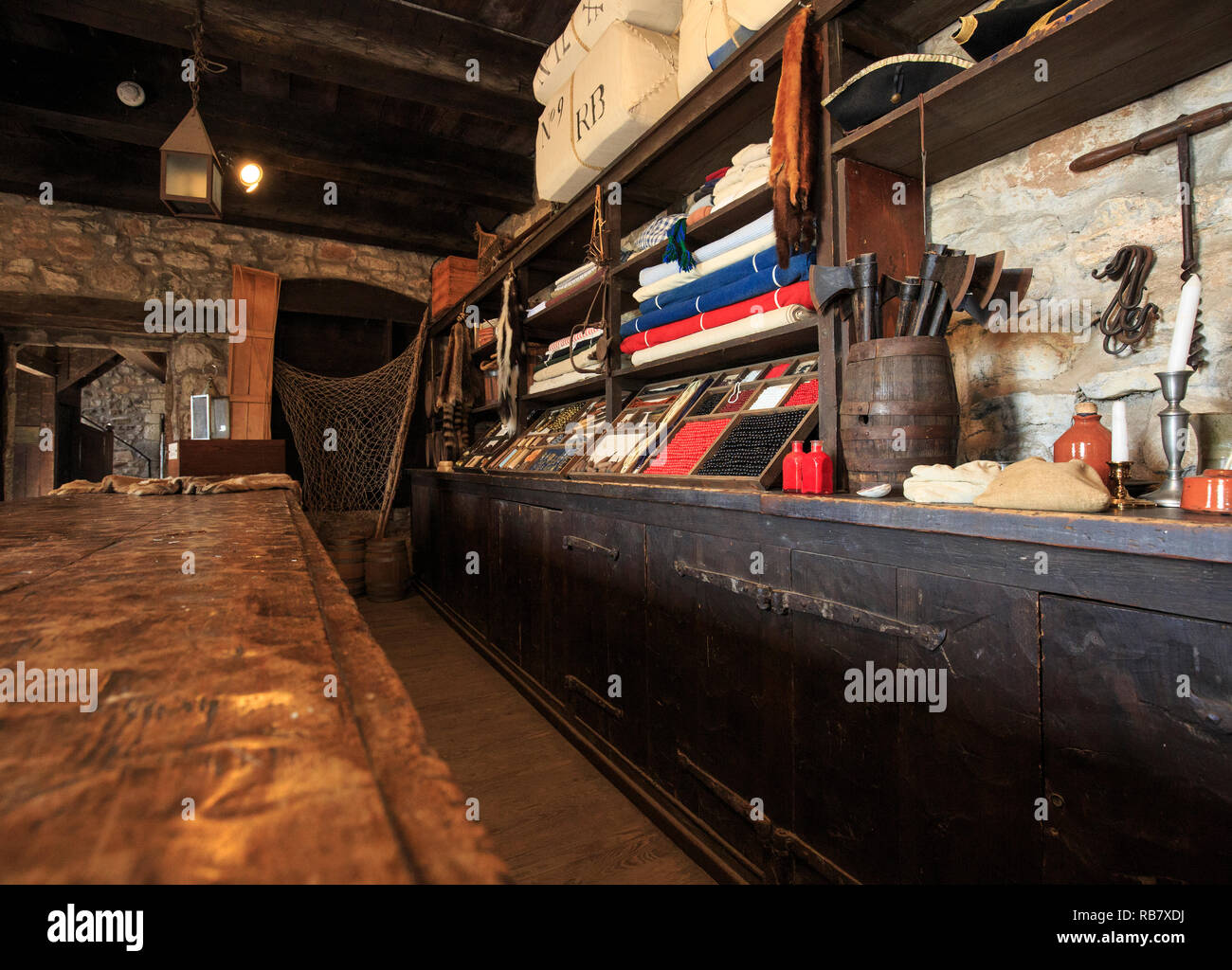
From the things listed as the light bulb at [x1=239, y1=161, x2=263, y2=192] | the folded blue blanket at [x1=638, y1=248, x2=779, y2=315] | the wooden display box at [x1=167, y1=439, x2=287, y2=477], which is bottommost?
the wooden display box at [x1=167, y1=439, x2=287, y2=477]

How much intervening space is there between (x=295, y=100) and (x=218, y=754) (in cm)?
511

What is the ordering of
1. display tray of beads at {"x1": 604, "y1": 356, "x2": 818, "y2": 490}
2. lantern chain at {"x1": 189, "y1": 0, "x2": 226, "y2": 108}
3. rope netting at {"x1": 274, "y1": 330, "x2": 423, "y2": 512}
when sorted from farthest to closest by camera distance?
rope netting at {"x1": 274, "y1": 330, "x2": 423, "y2": 512}, lantern chain at {"x1": 189, "y1": 0, "x2": 226, "y2": 108}, display tray of beads at {"x1": 604, "y1": 356, "x2": 818, "y2": 490}

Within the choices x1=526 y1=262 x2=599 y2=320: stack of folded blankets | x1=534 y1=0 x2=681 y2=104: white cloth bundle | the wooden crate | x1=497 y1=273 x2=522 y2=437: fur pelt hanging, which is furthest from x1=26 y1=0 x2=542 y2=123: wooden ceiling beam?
the wooden crate

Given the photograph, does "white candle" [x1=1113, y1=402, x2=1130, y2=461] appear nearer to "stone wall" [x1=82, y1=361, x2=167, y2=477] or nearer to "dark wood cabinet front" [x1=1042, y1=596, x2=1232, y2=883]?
"dark wood cabinet front" [x1=1042, y1=596, x2=1232, y2=883]

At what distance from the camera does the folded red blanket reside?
1.94 m

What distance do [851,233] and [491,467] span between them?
269 cm

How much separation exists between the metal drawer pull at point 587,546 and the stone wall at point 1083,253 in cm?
123

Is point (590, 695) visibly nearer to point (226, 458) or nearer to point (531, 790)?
point (531, 790)

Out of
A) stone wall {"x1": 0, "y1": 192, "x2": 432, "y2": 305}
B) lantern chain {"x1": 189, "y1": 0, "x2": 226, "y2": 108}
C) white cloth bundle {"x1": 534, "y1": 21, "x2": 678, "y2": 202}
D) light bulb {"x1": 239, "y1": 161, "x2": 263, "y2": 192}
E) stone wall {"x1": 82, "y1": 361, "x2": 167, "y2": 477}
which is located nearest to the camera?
white cloth bundle {"x1": 534, "y1": 21, "x2": 678, "y2": 202}

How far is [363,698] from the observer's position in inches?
19.1

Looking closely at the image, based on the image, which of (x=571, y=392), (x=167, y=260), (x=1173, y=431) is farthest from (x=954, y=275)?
(x=167, y=260)

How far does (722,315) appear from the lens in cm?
226

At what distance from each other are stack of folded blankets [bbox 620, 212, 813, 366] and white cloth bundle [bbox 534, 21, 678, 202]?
1.90ft
